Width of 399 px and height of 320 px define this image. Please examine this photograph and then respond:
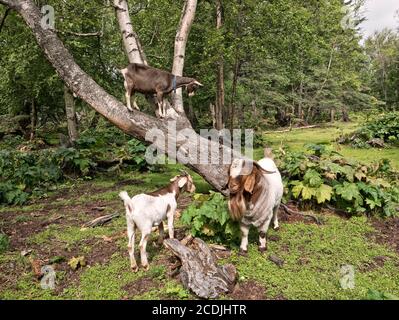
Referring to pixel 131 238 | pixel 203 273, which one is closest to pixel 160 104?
pixel 131 238

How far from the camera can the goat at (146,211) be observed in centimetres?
504

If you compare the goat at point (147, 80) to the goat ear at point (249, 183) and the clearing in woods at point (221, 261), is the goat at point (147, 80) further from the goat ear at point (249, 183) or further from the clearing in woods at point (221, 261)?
the goat ear at point (249, 183)

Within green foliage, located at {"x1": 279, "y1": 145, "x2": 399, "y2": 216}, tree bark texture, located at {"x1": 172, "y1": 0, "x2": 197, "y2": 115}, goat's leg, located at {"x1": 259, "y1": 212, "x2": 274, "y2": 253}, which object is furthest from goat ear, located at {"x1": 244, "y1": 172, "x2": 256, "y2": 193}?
tree bark texture, located at {"x1": 172, "y1": 0, "x2": 197, "y2": 115}

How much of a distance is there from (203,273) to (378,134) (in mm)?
15256

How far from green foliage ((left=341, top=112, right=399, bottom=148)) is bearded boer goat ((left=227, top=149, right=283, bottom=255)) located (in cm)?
1243

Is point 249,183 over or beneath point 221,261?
over

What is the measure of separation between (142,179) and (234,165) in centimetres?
691

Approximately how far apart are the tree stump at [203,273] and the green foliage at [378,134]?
13.6 meters

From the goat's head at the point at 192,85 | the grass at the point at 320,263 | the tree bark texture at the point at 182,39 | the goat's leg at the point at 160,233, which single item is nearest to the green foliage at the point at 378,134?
the grass at the point at 320,263

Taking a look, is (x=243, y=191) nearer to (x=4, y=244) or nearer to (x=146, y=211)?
(x=146, y=211)

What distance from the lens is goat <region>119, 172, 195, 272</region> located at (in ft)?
16.5

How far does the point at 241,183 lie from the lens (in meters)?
5.16
